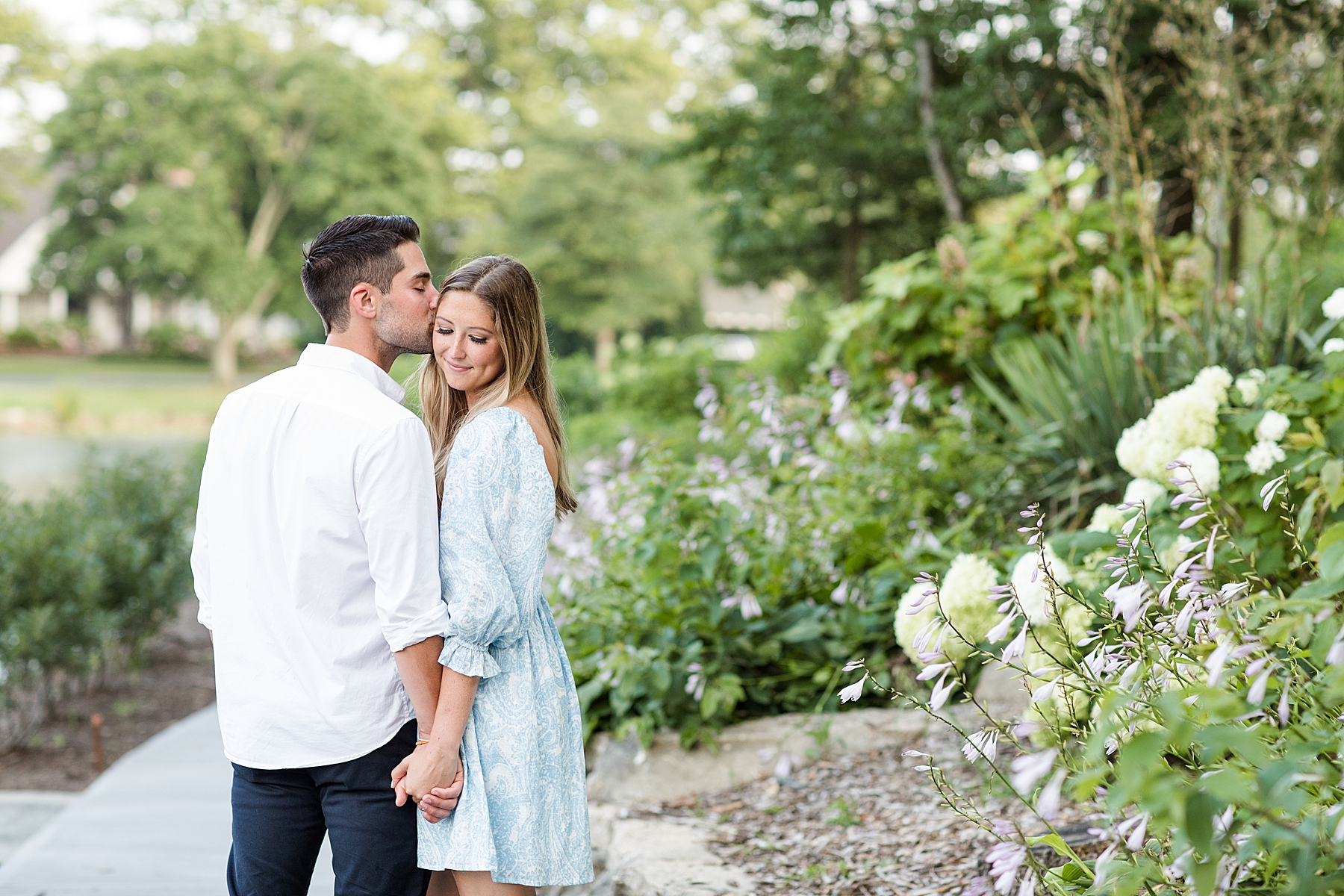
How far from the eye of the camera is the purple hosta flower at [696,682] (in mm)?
3309

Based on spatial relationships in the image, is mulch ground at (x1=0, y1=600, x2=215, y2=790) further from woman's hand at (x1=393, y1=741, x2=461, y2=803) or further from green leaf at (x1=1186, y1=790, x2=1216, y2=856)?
green leaf at (x1=1186, y1=790, x2=1216, y2=856)

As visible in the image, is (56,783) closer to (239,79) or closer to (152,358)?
(239,79)

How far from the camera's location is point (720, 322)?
42.2 m

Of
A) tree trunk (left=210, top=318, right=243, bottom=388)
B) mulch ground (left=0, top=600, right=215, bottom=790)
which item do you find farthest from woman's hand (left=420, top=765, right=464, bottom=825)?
tree trunk (left=210, top=318, right=243, bottom=388)

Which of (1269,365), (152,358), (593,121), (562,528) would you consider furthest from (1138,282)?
(152,358)

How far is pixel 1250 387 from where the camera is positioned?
312cm

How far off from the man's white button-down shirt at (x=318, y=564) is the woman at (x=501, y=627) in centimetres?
8

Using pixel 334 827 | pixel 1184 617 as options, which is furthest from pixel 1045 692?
pixel 334 827

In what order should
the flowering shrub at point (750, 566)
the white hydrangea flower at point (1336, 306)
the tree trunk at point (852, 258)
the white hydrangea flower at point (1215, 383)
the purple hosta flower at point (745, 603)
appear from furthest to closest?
the tree trunk at point (852, 258) < the flowering shrub at point (750, 566) < the purple hosta flower at point (745, 603) < the white hydrangea flower at point (1215, 383) < the white hydrangea flower at point (1336, 306)

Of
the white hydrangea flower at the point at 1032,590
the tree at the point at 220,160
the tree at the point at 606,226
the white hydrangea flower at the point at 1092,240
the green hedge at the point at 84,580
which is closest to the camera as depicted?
the white hydrangea flower at the point at 1032,590

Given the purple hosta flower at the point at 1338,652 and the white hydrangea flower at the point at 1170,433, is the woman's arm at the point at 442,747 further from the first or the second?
the white hydrangea flower at the point at 1170,433

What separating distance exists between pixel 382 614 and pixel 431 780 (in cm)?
32

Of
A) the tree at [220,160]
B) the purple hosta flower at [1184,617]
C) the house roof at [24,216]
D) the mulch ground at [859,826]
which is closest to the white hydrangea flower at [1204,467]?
the mulch ground at [859,826]

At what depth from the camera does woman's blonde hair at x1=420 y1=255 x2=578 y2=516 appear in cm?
211
